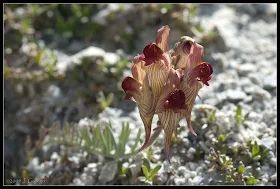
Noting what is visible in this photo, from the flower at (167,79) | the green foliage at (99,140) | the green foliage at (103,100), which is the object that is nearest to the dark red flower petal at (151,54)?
the flower at (167,79)

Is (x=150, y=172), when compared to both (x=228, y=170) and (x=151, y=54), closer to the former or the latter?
(x=228, y=170)

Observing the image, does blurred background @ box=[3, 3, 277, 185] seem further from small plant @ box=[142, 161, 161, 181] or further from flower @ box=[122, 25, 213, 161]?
flower @ box=[122, 25, 213, 161]

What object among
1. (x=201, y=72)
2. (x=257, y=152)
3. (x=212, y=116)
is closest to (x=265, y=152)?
(x=257, y=152)

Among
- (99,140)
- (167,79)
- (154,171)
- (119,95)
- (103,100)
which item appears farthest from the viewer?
(119,95)

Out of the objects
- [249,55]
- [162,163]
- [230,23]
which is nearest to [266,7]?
[230,23]

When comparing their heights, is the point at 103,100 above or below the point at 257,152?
above

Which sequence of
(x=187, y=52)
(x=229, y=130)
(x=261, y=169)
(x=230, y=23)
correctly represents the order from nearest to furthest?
1. (x=187, y=52)
2. (x=261, y=169)
3. (x=229, y=130)
4. (x=230, y=23)

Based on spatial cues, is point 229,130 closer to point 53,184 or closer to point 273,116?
point 273,116
